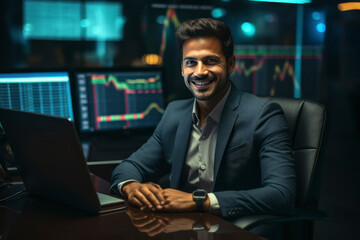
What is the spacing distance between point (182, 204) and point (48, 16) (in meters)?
3.12

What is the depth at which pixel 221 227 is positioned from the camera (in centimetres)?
104

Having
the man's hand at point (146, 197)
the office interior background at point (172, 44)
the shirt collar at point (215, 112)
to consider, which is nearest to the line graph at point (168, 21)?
the office interior background at point (172, 44)

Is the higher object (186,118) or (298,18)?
(298,18)

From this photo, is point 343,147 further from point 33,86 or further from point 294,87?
point 33,86

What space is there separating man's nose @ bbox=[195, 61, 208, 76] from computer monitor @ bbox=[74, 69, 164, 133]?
981 mm

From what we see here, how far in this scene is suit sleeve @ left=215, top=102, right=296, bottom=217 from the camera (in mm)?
1257

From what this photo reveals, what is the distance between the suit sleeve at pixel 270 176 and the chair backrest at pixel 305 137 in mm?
101

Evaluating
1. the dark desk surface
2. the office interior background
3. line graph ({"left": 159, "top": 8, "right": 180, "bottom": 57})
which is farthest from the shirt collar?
line graph ({"left": 159, "top": 8, "right": 180, "bottom": 57})

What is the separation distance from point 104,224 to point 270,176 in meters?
0.63

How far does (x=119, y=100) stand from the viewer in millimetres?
2463

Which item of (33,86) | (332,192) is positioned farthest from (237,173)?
(332,192)

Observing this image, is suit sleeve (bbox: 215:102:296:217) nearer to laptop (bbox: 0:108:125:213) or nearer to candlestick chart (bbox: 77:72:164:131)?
laptop (bbox: 0:108:125:213)

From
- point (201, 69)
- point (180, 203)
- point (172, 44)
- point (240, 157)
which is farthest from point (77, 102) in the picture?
point (180, 203)

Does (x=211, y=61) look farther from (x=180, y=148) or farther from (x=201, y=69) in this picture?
(x=180, y=148)
